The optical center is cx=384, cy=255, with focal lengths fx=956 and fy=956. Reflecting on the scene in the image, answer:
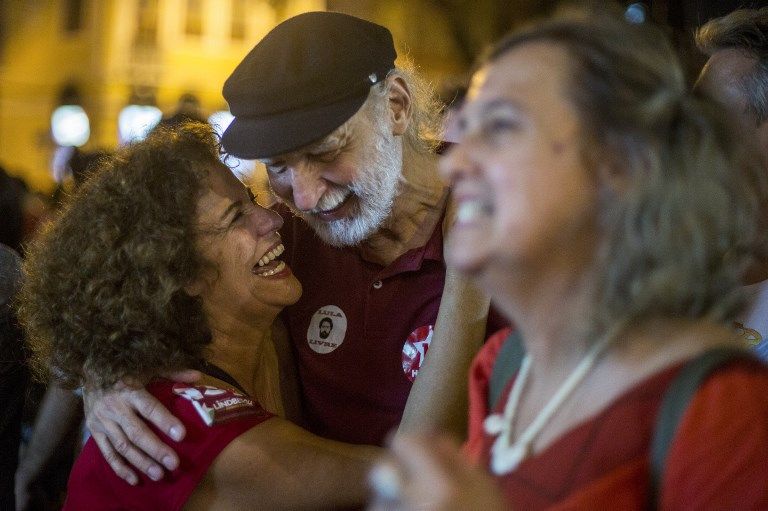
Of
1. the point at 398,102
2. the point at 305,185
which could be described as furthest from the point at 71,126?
the point at 305,185

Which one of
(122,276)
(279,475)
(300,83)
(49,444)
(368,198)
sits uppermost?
(300,83)

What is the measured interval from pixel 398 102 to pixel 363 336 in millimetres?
672

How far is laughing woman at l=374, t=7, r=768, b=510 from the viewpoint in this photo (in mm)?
1147

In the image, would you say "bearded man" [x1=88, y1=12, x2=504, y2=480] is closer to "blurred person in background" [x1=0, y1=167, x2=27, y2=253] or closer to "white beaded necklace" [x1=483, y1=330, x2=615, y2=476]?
"white beaded necklace" [x1=483, y1=330, x2=615, y2=476]

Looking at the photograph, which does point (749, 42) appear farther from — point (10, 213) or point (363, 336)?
point (10, 213)

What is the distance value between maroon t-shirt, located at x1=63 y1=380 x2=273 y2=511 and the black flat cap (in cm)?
62

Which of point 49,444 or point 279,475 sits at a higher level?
point 279,475

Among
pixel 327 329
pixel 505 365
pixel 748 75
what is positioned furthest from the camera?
pixel 327 329

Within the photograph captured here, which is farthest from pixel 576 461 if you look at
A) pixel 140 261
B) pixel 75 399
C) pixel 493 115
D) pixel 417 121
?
pixel 75 399

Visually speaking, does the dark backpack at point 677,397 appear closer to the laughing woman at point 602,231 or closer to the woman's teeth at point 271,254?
the laughing woman at point 602,231

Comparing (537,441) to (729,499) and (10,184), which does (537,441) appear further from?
(10,184)

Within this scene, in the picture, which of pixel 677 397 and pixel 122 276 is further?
pixel 122 276

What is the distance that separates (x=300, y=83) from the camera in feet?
7.99

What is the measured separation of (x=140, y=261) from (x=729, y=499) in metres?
1.63
